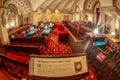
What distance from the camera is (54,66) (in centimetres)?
286

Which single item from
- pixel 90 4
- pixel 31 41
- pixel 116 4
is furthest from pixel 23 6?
pixel 116 4

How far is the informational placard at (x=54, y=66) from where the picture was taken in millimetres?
2863

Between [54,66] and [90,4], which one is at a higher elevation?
[90,4]

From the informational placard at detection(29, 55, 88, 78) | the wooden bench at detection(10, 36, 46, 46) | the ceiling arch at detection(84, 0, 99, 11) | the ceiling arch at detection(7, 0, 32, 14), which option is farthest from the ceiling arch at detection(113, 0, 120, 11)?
the ceiling arch at detection(7, 0, 32, 14)

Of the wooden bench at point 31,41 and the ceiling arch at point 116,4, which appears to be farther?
the ceiling arch at point 116,4

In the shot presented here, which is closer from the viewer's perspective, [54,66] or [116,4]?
[54,66]

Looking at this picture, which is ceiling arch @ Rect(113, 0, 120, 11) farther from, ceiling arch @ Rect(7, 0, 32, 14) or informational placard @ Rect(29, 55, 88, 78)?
ceiling arch @ Rect(7, 0, 32, 14)

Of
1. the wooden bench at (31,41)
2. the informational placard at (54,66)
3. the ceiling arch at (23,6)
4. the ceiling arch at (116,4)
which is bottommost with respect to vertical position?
the wooden bench at (31,41)

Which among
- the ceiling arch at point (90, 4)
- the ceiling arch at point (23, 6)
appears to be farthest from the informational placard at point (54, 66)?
the ceiling arch at point (23, 6)

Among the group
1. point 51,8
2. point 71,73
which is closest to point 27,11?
point 51,8

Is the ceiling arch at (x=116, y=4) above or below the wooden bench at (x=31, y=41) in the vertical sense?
above

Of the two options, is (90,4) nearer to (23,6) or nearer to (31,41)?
(23,6)

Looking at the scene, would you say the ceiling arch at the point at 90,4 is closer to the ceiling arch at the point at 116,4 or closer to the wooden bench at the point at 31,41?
the ceiling arch at the point at 116,4

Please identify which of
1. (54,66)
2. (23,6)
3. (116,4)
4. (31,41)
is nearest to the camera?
(54,66)
